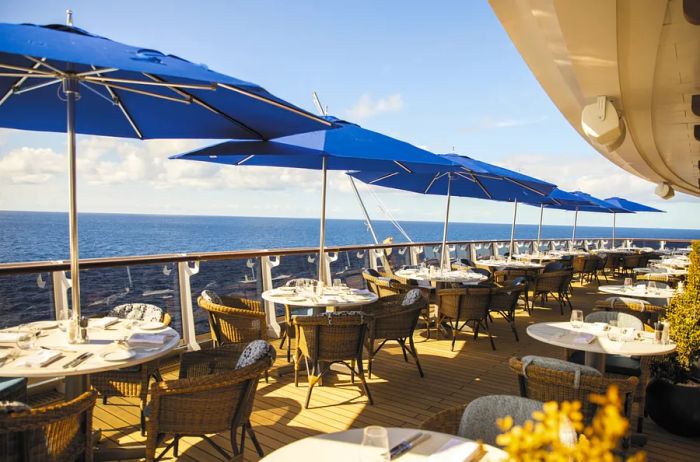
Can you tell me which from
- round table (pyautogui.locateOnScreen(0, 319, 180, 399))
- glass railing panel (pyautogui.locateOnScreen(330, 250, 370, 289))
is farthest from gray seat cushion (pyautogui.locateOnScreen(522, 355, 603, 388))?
glass railing panel (pyautogui.locateOnScreen(330, 250, 370, 289))

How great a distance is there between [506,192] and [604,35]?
6.29 m

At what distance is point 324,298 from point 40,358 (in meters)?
2.73

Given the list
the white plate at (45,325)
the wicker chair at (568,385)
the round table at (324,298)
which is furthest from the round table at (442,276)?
the white plate at (45,325)

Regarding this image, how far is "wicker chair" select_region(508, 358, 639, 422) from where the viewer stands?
2.77 metres

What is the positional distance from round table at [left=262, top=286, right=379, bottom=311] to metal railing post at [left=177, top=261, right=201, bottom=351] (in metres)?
1.10

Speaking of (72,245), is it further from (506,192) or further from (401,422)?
(506,192)

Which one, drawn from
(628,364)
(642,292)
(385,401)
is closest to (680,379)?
(628,364)

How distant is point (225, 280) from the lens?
6242 mm

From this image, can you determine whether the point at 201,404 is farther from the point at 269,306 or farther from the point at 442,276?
the point at 442,276

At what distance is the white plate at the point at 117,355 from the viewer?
107 inches

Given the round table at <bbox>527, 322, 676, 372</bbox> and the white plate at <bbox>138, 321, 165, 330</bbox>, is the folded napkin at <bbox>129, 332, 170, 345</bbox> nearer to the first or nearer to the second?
the white plate at <bbox>138, 321, 165, 330</bbox>

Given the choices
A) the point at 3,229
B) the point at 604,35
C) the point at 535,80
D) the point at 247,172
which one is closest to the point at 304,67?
the point at 535,80

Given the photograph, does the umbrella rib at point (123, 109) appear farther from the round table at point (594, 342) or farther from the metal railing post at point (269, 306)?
the round table at point (594, 342)

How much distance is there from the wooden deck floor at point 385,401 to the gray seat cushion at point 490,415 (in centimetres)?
177
